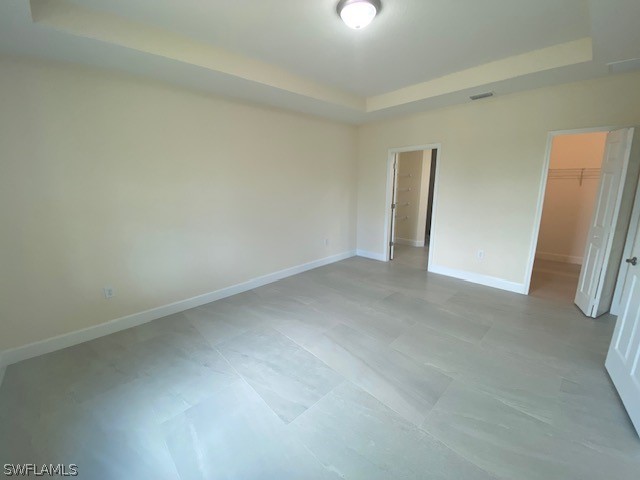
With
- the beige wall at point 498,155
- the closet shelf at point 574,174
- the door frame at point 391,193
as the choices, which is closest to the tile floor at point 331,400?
the beige wall at point 498,155

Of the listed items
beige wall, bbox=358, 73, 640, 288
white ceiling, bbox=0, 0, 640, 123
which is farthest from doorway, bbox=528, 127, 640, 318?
white ceiling, bbox=0, 0, 640, 123

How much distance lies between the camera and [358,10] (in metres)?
1.84

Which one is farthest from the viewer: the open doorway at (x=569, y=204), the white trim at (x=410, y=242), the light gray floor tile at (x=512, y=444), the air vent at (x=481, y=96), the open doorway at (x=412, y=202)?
the white trim at (x=410, y=242)

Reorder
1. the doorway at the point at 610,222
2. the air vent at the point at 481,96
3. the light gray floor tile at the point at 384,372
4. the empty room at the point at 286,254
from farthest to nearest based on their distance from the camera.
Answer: the air vent at the point at 481,96, the doorway at the point at 610,222, the light gray floor tile at the point at 384,372, the empty room at the point at 286,254

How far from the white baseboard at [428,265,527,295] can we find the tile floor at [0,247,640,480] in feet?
2.01

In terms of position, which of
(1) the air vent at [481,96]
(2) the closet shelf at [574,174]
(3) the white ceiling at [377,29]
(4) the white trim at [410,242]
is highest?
(3) the white ceiling at [377,29]

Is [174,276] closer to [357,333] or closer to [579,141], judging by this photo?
[357,333]

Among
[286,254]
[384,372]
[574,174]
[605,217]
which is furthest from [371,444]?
[574,174]

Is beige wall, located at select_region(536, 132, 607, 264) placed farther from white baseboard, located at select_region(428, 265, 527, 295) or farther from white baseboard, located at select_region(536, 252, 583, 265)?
white baseboard, located at select_region(428, 265, 527, 295)

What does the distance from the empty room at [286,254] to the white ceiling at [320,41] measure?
0.9 inches

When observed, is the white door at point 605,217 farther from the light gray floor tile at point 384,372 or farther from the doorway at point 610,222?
the light gray floor tile at point 384,372

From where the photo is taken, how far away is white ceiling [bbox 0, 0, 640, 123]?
1.85 metres

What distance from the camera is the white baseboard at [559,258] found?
4.73 m

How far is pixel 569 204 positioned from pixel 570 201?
0.18 feet
